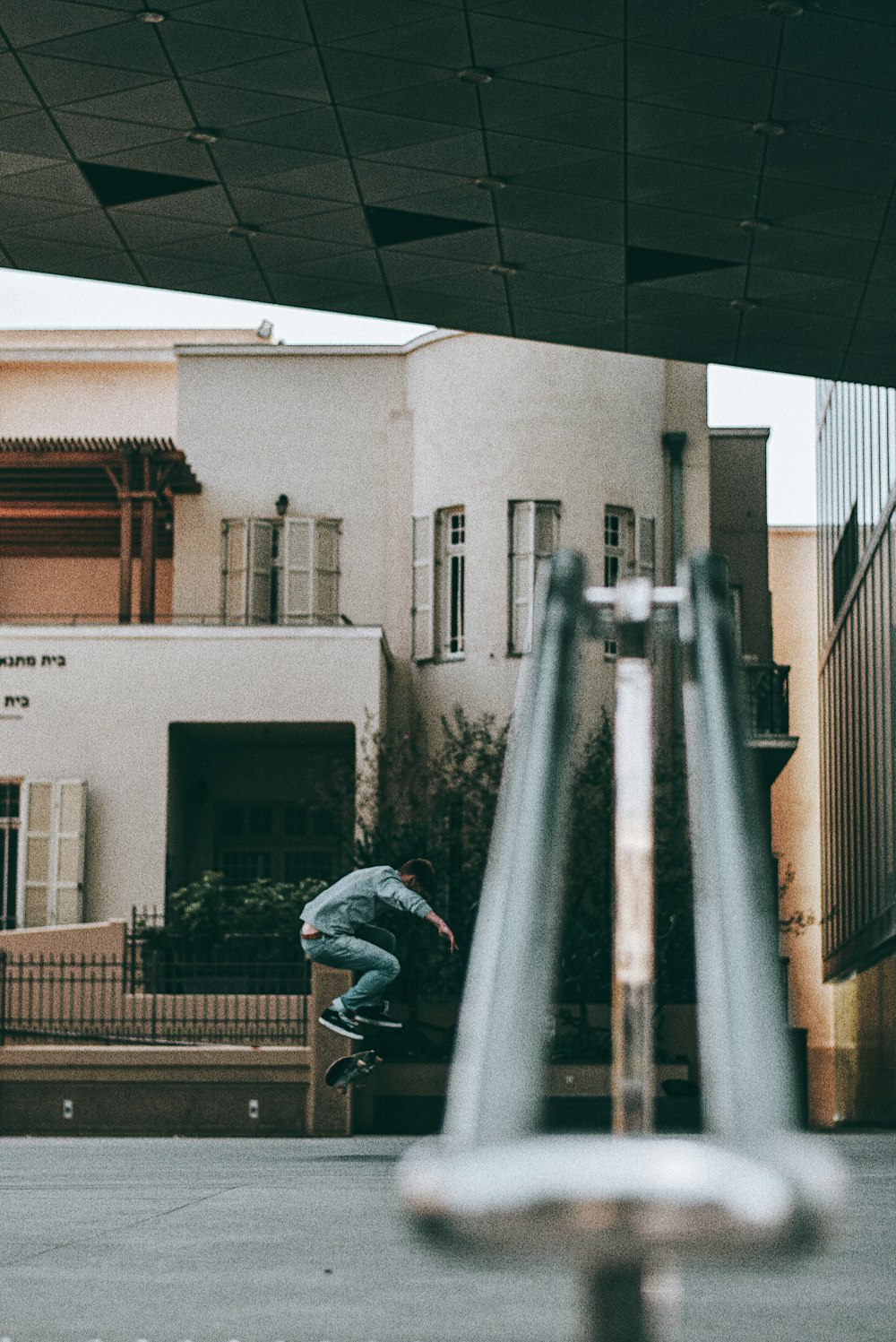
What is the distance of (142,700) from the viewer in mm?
27500

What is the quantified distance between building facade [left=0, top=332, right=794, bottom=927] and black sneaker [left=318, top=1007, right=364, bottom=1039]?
14.7 m

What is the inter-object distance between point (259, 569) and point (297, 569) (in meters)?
0.68

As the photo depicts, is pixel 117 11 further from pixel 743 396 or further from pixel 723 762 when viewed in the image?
pixel 743 396

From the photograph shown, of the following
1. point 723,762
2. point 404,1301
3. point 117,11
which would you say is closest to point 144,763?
point 117,11

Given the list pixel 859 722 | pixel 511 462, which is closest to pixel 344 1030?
pixel 859 722

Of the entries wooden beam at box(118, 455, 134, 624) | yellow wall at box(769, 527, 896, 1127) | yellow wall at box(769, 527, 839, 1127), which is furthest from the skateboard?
yellow wall at box(769, 527, 839, 1127)

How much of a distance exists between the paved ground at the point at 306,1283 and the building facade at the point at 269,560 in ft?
60.9

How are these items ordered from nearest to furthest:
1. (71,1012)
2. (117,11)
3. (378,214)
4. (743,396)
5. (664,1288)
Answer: (664,1288) < (117,11) < (378,214) < (71,1012) < (743,396)

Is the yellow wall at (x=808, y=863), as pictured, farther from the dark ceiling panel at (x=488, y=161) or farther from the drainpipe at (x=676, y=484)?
the dark ceiling panel at (x=488, y=161)

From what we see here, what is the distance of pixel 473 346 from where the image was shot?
30.2m

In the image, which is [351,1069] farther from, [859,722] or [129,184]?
[859,722]

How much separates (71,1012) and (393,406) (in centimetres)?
1402

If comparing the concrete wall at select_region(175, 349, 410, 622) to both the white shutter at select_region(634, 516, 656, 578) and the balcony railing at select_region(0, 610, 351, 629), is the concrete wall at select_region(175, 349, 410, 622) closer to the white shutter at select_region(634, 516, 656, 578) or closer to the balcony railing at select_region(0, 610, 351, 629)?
the balcony railing at select_region(0, 610, 351, 629)

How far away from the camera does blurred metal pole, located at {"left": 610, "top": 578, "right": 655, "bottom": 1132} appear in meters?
2.73
